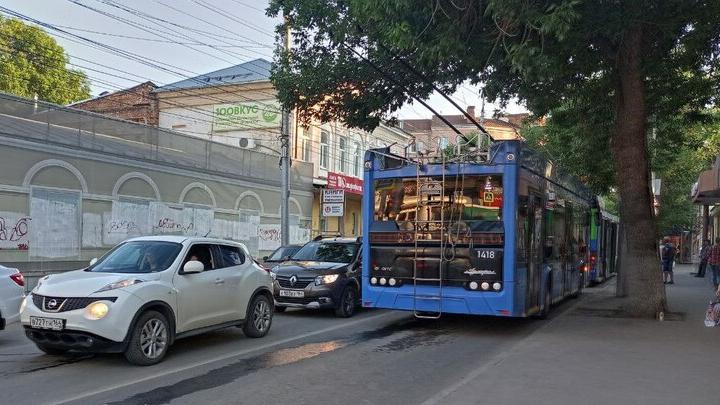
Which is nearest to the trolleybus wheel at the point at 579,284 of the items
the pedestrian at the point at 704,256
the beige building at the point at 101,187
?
the pedestrian at the point at 704,256

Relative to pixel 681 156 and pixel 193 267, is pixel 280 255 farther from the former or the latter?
pixel 681 156

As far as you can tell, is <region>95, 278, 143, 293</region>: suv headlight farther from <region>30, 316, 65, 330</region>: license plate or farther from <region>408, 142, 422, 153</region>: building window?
<region>408, 142, 422, 153</region>: building window

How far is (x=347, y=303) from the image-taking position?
12906mm

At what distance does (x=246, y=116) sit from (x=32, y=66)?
1246 cm

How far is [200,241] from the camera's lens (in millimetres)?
9070


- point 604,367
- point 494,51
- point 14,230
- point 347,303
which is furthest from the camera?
point 14,230

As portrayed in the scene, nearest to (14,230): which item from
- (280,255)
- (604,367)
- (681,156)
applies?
(280,255)

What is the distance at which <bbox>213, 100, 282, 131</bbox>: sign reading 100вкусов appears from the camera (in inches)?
1196

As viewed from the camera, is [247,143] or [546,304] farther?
[247,143]

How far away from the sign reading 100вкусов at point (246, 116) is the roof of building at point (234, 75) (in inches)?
47.1

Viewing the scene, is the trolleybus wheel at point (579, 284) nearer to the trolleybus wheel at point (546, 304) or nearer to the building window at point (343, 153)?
the trolleybus wheel at point (546, 304)

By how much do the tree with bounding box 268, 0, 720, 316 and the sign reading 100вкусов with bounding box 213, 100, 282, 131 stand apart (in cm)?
1476

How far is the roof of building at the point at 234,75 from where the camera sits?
31.3m

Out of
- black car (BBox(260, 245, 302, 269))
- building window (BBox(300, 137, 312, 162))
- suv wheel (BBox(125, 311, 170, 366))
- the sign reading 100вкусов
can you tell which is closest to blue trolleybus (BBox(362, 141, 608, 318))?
suv wheel (BBox(125, 311, 170, 366))
